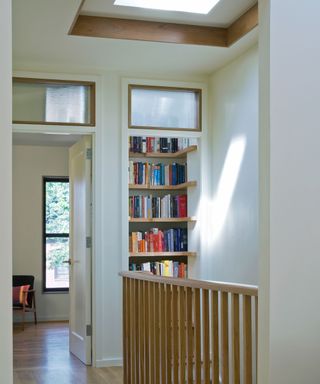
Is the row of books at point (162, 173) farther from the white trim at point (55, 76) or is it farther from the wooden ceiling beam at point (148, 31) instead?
the wooden ceiling beam at point (148, 31)

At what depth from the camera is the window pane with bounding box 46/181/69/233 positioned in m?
10.1

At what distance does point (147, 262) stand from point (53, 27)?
11.4 ft

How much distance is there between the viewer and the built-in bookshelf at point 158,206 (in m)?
7.45

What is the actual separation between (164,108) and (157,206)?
1.47m

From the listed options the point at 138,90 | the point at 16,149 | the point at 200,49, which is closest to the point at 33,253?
the point at 16,149

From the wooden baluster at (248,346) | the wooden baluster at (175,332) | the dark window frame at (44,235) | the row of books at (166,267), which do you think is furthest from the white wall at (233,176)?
the dark window frame at (44,235)

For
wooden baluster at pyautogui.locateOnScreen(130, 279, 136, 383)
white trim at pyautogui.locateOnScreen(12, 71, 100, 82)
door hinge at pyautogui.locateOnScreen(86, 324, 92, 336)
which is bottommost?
door hinge at pyautogui.locateOnScreen(86, 324, 92, 336)

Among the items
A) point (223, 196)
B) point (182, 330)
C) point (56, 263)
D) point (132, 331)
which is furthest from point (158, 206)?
point (182, 330)

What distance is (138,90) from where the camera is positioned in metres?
6.61

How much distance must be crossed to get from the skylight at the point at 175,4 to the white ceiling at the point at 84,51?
0.17 meters

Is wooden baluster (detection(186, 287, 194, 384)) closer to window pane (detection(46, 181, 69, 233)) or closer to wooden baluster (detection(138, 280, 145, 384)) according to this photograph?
wooden baluster (detection(138, 280, 145, 384))

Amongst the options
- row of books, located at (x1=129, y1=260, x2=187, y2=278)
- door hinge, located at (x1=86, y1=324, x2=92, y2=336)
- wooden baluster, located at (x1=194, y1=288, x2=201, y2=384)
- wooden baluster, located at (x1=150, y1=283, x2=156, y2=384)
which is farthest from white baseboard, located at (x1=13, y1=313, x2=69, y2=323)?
wooden baluster, located at (x1=194, y1=288, x2=201, y2=384)

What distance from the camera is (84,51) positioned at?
233 inches

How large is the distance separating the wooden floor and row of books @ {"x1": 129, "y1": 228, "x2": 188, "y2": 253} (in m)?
1.48
